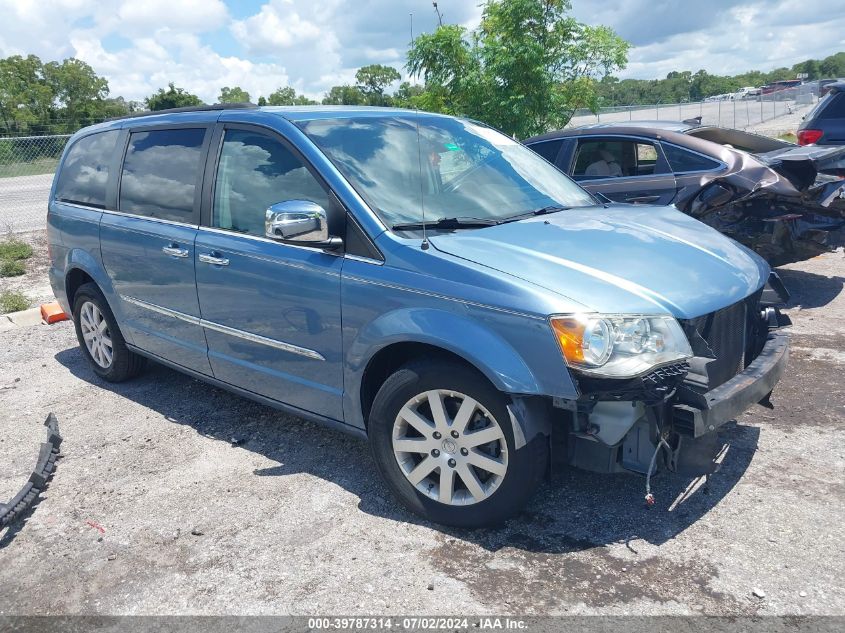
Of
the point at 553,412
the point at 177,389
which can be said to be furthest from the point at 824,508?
the point at 177,389

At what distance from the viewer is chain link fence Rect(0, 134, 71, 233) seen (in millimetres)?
15523

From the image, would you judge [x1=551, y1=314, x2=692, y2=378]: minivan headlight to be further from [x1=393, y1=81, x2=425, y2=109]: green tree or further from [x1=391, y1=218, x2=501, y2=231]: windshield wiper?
[x1=393, y1=81, x2=425, y2=109]: green tree

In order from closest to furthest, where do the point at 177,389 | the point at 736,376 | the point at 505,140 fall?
the point at 736,376 → the point at 505,140 → the point at 177,389

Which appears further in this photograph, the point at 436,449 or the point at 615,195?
the point at 615,195

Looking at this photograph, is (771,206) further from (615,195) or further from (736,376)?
(736,376)

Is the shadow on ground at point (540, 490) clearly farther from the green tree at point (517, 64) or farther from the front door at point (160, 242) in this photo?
the green tree at point (517, 64)

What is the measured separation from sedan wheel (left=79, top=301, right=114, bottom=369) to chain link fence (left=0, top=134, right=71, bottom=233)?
9.62 meters

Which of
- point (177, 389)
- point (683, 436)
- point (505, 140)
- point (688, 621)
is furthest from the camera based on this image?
point (177, 389)

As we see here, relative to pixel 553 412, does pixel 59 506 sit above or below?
below

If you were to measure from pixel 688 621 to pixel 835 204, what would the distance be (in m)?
4.99

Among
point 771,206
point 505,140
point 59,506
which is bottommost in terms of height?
point 59,506

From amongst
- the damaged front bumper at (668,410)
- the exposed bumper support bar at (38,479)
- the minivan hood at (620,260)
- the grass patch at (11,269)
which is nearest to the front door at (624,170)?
the minivan hood at (620,260)

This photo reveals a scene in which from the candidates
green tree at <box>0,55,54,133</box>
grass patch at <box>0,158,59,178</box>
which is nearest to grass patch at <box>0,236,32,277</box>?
grass patch at <box>0,158,59,178</box>

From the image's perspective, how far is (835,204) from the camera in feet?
21.1
